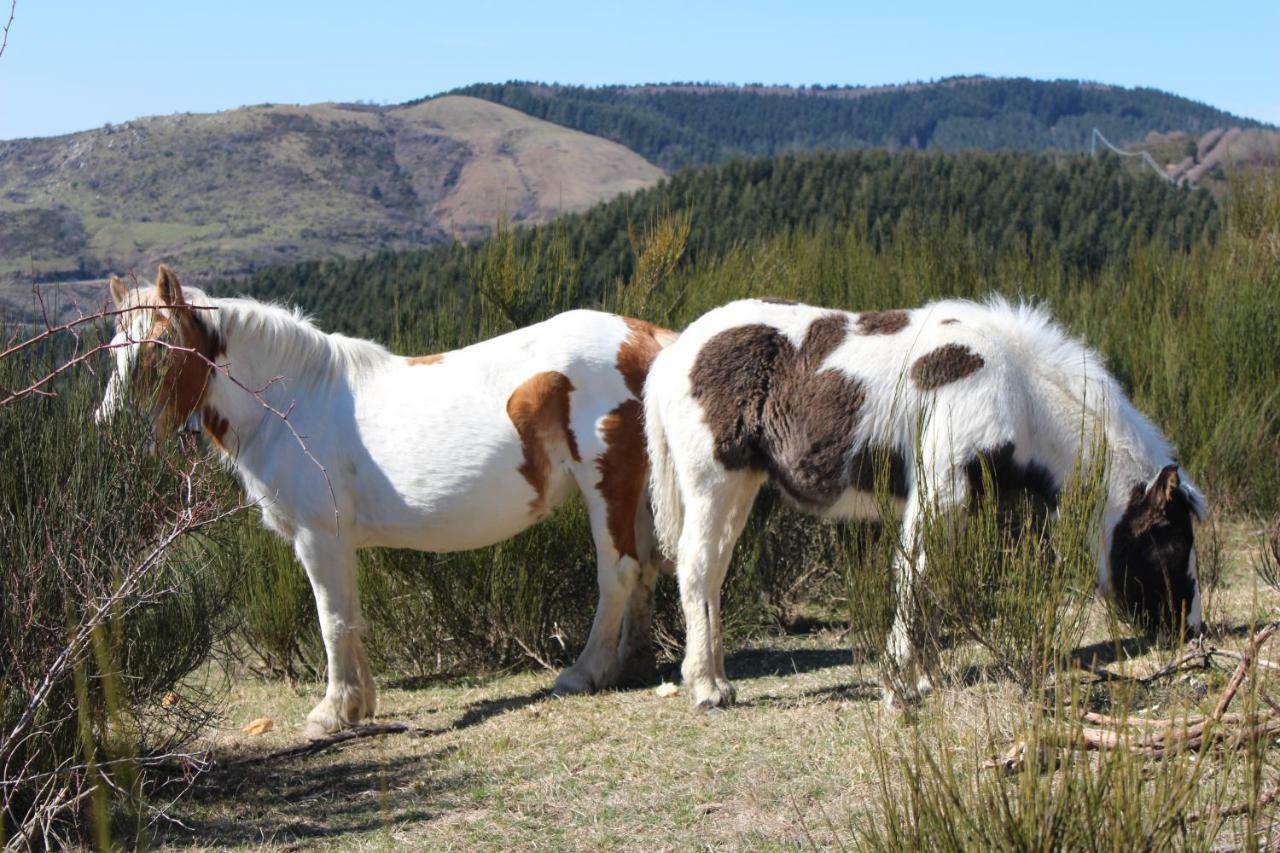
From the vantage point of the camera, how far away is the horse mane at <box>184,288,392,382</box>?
20.0 ft

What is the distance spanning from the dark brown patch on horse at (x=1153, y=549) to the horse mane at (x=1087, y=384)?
0.10 metres

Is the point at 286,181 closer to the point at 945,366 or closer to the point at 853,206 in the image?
the point at 853,206

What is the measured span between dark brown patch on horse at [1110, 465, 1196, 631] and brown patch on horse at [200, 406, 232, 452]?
402 centimetres

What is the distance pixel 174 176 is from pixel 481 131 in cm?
5262

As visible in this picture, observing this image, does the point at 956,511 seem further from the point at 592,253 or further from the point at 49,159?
the point at 49,159

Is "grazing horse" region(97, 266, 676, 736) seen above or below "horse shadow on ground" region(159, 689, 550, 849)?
above

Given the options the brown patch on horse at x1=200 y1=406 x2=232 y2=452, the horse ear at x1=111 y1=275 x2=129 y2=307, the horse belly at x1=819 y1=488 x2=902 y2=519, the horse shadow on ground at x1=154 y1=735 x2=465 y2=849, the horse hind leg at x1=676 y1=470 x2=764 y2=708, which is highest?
the horse ear at x1=111 y1=275 x2=129 y2=307

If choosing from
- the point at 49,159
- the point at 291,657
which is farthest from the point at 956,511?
the point at 49,159

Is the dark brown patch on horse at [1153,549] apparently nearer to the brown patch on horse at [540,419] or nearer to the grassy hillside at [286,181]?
the brown patch on horse at [540,419]

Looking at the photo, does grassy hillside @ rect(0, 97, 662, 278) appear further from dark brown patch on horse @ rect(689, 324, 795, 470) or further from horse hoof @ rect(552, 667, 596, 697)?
dark brown patch on horse @ rect(689, 324, 795, 470)

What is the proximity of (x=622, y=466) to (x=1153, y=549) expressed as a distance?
2331 mm

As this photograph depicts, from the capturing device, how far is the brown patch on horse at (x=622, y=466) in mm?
5949

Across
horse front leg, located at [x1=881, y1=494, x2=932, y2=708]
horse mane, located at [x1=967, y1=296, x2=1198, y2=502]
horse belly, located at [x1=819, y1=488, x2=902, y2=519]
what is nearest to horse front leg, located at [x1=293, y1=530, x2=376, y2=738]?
horse belly, located at [x1=819, y1=488, x2=902, y2=519]

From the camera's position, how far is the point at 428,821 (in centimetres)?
444
